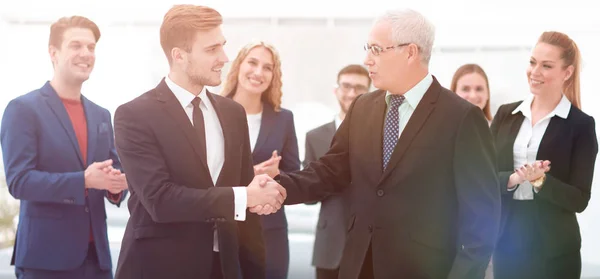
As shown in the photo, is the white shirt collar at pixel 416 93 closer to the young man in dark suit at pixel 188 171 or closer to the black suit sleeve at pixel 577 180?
the young man in dark suit at pixel 188 171

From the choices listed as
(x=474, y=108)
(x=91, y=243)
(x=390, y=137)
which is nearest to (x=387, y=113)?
(x=390, y=137)

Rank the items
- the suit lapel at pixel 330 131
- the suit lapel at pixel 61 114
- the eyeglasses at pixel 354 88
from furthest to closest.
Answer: the eyeglasses at pixel 354 88
the suit lapel at pixel 330 131
the suit lapel at pixel 61 114

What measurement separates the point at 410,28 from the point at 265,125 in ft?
5.04

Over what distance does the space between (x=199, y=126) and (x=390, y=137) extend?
2.17ft

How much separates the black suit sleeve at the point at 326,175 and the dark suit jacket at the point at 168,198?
1.16 feet

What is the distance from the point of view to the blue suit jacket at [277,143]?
12.5 ft

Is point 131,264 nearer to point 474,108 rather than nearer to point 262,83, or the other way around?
point 474,108

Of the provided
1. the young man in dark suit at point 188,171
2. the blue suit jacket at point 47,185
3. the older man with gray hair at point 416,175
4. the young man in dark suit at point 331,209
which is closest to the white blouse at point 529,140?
the young man in dark suit at point 331,209

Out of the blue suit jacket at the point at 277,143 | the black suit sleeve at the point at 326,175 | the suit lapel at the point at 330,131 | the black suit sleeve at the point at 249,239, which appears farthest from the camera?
the suit lapel at the point at 330,131

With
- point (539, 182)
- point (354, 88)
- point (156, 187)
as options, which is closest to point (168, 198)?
point (156, 187)

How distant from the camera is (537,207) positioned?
3424mm

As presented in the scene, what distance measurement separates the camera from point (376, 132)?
251 centimetres

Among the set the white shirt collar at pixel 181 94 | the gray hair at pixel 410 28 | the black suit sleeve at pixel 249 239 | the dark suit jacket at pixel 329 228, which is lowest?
the dark suit jacket at pixel 329 228

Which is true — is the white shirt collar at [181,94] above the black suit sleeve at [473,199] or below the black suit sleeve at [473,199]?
above
